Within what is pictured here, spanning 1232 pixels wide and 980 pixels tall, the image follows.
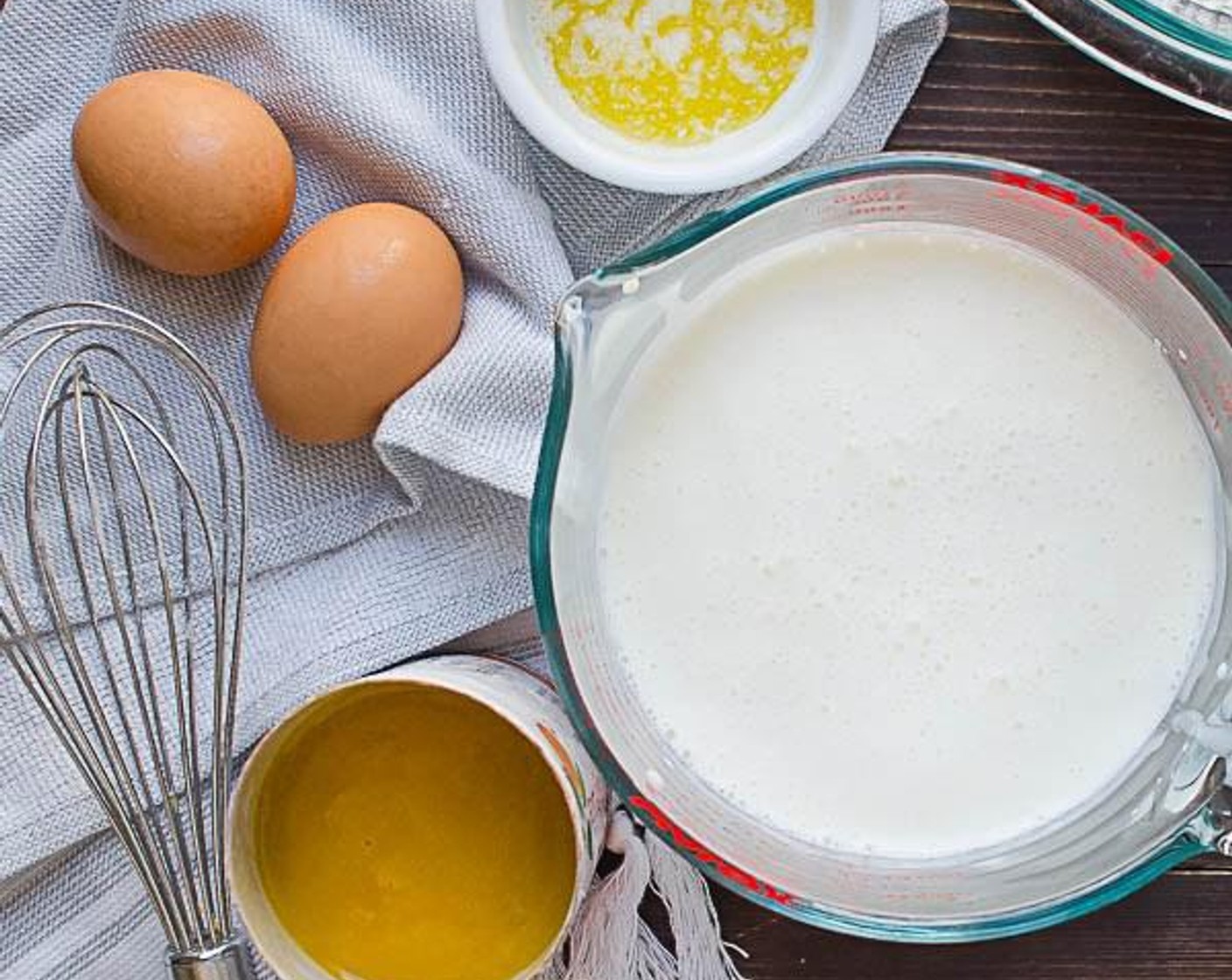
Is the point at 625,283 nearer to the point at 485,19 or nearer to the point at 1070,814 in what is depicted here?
the point at 485,19

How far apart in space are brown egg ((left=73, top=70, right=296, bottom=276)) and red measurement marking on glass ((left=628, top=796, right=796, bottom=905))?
13.0 inches

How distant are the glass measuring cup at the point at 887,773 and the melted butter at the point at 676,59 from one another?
0.44 ft

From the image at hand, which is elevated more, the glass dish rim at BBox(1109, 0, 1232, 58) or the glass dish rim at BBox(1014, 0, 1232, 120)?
the glass dish rim at BBox(1109, 0, 1232, 58)

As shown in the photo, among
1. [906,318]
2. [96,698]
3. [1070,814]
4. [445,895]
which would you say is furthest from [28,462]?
[1070,814]

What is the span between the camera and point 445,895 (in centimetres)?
92

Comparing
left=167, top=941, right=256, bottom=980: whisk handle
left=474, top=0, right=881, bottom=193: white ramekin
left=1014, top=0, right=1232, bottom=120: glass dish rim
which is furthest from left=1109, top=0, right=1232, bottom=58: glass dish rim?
left=167, top=941, right=256, bottom=980: whisk handle

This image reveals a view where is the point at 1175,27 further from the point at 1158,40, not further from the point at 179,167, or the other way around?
the point at 179,167

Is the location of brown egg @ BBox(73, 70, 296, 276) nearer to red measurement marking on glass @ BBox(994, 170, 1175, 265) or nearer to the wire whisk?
the wire whisk

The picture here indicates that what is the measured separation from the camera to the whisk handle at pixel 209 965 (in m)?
0.89

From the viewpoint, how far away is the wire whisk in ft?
3.02

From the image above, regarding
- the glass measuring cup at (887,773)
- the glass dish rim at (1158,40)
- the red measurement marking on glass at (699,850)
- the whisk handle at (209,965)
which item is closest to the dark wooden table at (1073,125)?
the glass dish rim at (1158,40)

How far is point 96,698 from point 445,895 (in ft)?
0.65

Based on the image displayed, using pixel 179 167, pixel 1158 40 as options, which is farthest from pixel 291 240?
pixel 1158 40

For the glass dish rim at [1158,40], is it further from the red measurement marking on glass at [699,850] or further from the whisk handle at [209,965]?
the whisk handle at [209,965]
